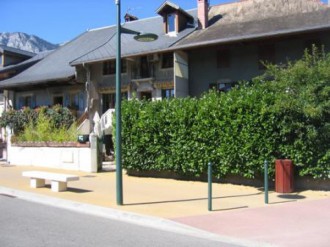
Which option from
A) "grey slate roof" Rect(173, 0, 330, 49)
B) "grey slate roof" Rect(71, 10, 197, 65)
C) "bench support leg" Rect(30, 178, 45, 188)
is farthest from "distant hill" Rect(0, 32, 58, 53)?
"bench support leg" Rect(30, 178, 45, 188)

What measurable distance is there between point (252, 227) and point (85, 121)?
18271 millimetres

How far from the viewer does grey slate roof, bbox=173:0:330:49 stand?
69.0 ft

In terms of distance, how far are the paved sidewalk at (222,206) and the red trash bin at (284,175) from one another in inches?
11.6

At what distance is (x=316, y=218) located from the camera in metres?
9.17

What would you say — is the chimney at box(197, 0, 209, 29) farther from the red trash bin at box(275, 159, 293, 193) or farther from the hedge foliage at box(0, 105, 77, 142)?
the red trash bin at box(275, 159, 293, 193)

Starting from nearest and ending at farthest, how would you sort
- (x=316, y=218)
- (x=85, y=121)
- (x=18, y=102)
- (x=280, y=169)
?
(x=316, y=218)
(x=280, y=169)
(x=85, y=121)
(x=18, y=102)

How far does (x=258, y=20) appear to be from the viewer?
2406cm

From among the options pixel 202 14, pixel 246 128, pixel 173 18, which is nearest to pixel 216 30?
pixel 202 14

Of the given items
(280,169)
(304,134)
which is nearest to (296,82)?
(304,134)

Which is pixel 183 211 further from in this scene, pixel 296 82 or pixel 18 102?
pixel 18 102

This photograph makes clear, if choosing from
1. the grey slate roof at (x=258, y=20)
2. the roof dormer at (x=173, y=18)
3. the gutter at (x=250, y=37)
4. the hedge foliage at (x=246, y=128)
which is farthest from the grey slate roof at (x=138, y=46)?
the hedge foliage at (x=246, y=128)

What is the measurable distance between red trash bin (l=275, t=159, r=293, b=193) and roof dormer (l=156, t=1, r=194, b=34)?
15.2 m

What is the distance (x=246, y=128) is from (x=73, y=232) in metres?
7.11

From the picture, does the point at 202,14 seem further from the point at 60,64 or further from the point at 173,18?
the point at 60,64
